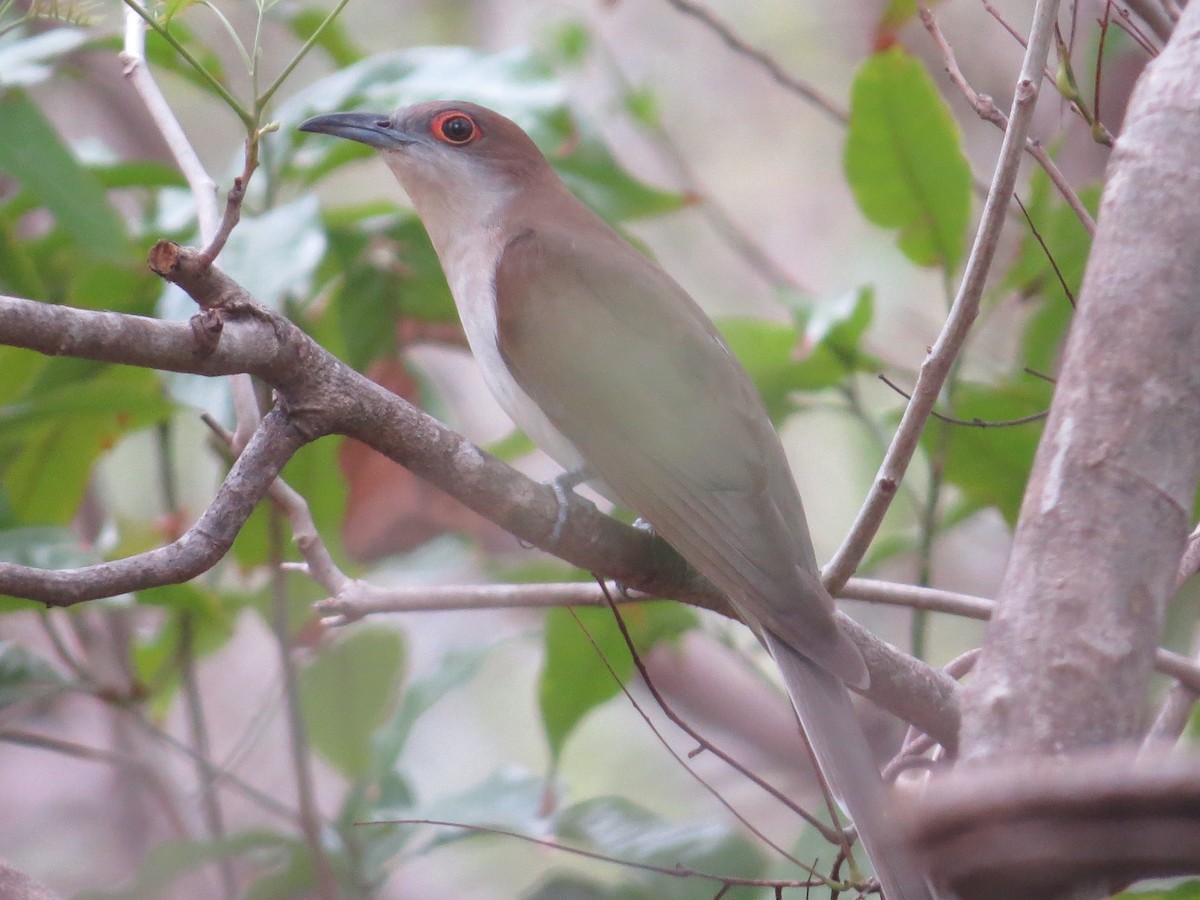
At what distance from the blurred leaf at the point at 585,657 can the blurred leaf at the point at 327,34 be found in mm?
1643

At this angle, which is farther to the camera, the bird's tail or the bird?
the bird

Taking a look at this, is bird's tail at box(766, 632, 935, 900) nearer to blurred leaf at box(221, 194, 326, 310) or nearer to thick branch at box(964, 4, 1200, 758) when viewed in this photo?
thick branch at box(964, 4, 1200, 758)

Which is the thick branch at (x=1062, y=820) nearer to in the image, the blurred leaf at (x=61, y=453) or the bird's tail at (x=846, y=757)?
the bird's tail at (x=846, y=757)

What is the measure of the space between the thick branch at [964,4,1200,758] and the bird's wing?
35.6 inches

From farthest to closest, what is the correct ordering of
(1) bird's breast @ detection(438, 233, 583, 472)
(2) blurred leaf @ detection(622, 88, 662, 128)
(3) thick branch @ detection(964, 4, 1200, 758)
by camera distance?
(2) blurred leaf @ detection(622, 88, 662, 128) < (1) bird's breast @ detection(438, 233, 583, 472) < (3) thick branch @ detection(964, 4, 1200, 758)

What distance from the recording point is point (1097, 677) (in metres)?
1.12

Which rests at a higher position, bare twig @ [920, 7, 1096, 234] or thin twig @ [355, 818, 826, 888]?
bare twig @ [920, 7, 1096, 234]

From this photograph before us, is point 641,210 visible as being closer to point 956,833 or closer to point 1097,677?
point 1097,677

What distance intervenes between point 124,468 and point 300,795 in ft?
14.2

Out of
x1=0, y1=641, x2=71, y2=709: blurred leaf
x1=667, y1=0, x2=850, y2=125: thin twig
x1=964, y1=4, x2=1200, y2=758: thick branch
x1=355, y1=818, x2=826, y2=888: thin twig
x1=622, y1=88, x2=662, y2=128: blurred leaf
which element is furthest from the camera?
x1=622, y1=88, x2=662, y2=128: blurred leaf

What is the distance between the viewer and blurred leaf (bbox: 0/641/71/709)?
2.87 meters

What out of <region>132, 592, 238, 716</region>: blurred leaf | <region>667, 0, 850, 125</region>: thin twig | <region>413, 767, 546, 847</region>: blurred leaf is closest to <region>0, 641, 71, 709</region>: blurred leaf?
<region>132, 592, 238, 716</region>: blurred leaf

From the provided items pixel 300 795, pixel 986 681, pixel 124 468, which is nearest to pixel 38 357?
pixel 300 795

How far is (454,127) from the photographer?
3.20m
